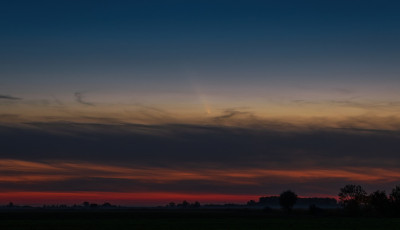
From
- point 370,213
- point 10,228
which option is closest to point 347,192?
point 370,213

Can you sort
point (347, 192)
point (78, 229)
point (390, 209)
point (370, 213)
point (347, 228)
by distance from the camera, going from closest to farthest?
1. point (78, 229)
2. point (347, 228)
3. point (390, 209)
4. point (370, 213)
5. point (347, 192)

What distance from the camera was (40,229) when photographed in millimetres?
75188

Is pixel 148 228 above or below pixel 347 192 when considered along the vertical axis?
below

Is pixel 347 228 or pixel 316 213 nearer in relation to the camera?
pixel 347 228

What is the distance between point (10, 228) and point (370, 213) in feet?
417

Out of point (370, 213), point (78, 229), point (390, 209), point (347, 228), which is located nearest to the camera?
point (78, 229)

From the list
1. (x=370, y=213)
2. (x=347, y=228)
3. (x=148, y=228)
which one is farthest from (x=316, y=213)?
(x=148, y=228)

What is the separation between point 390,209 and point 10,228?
118558mm

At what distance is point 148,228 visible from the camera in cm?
7769

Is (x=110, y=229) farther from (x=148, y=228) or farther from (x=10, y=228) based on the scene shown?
(x=10, y=228)

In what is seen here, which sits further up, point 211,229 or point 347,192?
point 347,192

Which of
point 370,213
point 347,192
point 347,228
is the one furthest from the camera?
point 347,192

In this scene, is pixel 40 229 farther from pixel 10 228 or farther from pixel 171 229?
pixel 171 229

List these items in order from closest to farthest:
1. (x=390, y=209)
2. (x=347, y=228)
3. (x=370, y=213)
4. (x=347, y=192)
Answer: (x=347, y=228) → (x=390, y=209) → (x=370, y=213) → (x=347, y=192)
